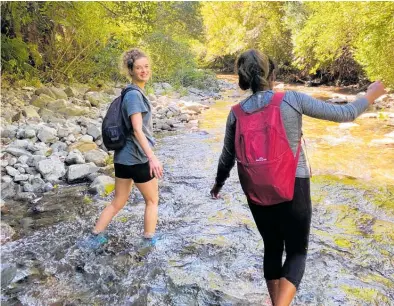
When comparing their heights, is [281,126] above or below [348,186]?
above

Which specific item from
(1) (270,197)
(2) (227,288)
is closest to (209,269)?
(2) (227,288)

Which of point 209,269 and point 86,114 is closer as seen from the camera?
point 209,269

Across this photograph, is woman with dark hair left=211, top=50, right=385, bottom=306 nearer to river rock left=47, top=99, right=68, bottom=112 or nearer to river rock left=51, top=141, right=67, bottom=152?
river rock left=51, top=141, right=67, bottom=152

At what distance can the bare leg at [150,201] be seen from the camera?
3465 millimetres

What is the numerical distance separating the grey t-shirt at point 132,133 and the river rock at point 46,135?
441 cm

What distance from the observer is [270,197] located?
6.98 feet

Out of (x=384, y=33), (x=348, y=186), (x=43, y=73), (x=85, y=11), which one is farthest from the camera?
(x=43, y=73)

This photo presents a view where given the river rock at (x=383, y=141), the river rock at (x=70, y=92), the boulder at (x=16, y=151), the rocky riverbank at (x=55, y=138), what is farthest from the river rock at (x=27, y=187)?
the river rock at (x=70, y=92)

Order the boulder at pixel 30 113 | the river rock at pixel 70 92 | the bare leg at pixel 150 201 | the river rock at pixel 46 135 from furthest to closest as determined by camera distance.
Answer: the river rock at pixel 70 92 < the boulder at pixel 30 113 < the river rock at pixel 46 135 < the bare leg at pixel 150 201

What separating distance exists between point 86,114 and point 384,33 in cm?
707

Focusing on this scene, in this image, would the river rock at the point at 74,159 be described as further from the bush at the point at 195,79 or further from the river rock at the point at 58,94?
the bush at the point at 195,79

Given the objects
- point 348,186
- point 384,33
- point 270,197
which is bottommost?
point 348,186

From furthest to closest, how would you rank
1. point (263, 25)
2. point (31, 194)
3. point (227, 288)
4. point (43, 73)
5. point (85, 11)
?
point (263, 25)
point (43, 73)
point (85, 11)
point (31, 194)
point (227, 288)

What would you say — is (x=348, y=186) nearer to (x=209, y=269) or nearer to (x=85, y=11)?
(x=209, y=269)
